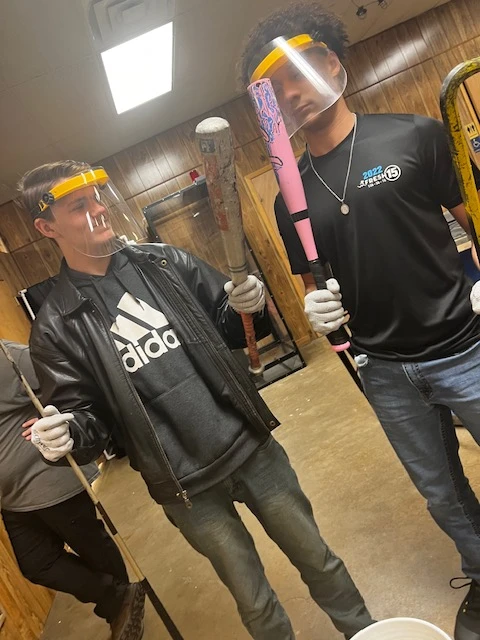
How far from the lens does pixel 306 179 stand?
0.84 meters

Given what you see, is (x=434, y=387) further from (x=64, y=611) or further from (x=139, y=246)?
(x=64, y=611)

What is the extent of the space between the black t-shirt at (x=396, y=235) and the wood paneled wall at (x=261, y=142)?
14cm

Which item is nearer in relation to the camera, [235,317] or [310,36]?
[310,36]

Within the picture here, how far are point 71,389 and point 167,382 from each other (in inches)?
6.6

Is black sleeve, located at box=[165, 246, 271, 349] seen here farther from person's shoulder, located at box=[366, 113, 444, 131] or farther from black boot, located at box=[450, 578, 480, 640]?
black boot, located at box=[450, 578, 480, 640]

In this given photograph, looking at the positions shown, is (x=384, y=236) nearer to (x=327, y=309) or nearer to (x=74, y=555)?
(x=327, y=309)

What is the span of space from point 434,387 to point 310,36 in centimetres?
61

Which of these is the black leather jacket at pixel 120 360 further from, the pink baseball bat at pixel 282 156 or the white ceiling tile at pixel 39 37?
the white ceiling tile at pixel 39 37

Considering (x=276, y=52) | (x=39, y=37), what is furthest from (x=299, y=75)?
(x=39, y=37)

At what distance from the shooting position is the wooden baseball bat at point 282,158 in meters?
0.70

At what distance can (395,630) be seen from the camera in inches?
31.2

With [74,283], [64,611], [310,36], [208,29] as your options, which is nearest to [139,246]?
[74,283]

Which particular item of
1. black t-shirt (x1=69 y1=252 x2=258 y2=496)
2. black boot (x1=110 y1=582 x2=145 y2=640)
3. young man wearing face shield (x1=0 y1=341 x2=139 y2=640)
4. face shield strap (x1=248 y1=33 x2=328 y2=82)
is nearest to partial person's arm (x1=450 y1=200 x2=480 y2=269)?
face shield strap (x1=248 y1=33 x2=328 y2=82)

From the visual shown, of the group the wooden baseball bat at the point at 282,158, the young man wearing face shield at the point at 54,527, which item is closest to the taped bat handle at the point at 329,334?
the wooden baseball bat at the point at 282,158
